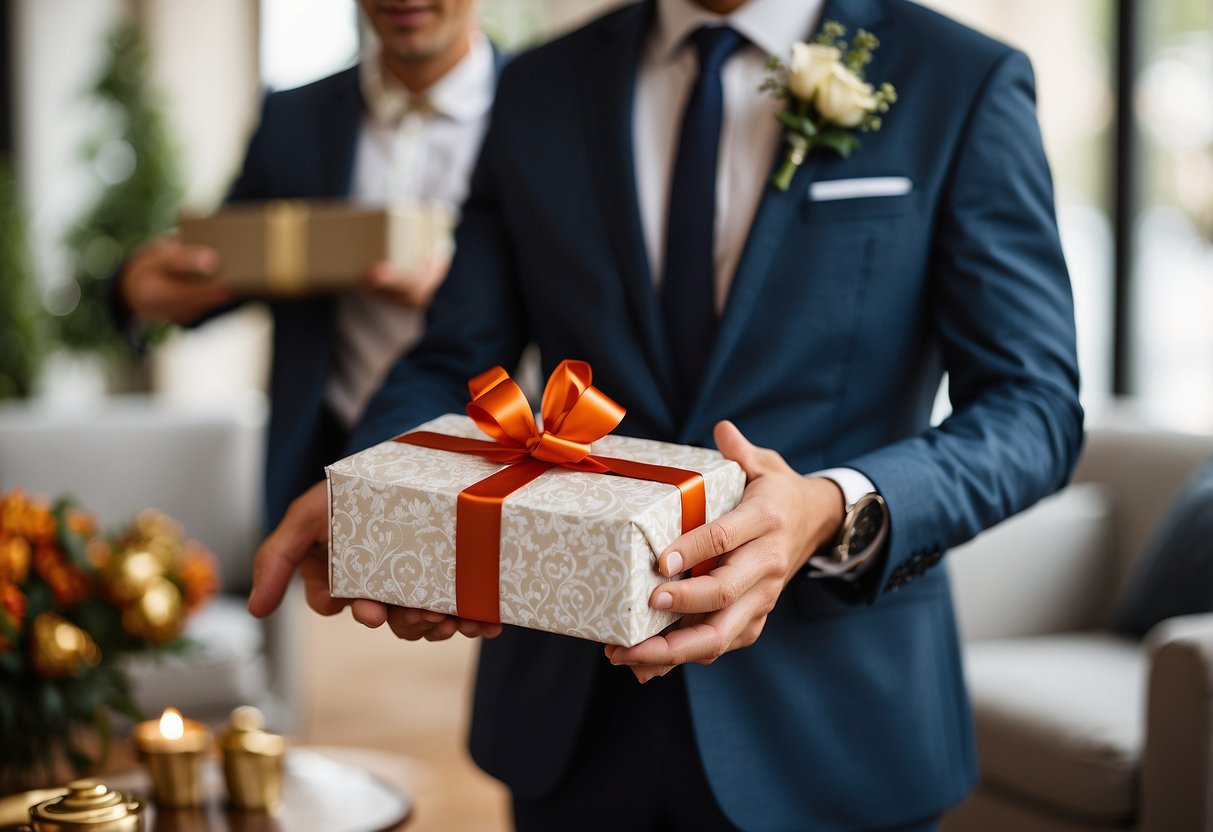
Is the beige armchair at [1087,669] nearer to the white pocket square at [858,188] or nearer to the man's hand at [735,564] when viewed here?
the white pocket square at [858,188]

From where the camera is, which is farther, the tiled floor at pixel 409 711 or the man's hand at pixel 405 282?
the tiled floor at pixel 409 711

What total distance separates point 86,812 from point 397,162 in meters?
1.48

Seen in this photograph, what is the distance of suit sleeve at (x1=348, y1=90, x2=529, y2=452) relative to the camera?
1.35 m

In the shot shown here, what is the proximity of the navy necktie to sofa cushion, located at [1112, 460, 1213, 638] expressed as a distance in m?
1.91

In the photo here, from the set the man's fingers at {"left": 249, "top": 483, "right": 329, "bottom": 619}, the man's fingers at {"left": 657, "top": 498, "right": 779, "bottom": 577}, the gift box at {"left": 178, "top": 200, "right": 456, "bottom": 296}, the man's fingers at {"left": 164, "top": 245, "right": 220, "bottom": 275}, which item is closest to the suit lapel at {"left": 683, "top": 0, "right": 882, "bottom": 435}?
the man's fingers at {"left": 657, "top": 498, "right": 779, "bottom": 577}

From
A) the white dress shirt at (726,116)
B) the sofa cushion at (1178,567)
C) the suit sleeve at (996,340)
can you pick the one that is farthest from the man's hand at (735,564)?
the sofa cushion at (1178,567)

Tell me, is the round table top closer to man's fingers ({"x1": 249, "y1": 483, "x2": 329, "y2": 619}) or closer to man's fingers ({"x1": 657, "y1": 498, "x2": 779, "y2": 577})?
man's fingers ({"x1": 249, "y1": 483, "x2": 329, "y2": 619})

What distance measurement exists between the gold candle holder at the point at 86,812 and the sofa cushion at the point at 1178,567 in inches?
89.7

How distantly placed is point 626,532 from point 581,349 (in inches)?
14.8

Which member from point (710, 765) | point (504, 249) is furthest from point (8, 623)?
point (710, 765)

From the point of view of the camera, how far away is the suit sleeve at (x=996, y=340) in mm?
1108

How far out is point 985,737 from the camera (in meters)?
2.62

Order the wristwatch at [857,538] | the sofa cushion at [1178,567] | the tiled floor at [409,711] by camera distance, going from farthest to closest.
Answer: the tiled floor at [409,711]
the sofa cushion at [1178,567]
the wristwatch at [857,538]

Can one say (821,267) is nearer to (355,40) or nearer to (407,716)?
(407,716)
